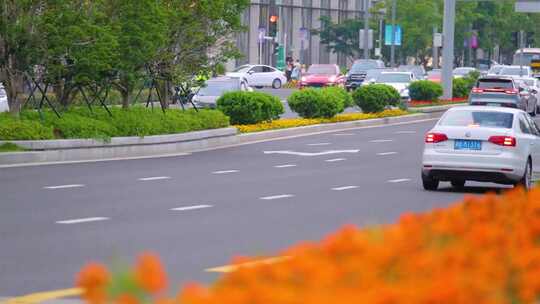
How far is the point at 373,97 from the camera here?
161 ft

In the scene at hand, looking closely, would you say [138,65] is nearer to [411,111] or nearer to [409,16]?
[411,111]

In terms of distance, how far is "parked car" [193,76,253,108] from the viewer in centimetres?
4934

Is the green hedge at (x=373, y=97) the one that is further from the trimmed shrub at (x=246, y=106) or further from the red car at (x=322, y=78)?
the red car at (x=322, y=78)

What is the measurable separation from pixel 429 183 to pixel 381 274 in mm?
19123

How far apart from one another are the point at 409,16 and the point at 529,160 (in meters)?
78.7

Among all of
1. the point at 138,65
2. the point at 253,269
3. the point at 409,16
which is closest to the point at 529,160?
the point at 138,65

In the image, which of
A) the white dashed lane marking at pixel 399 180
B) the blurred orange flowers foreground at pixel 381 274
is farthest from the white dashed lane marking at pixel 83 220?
the blurred orange flowers foreground at pixel 381 274

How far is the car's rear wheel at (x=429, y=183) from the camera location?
2344 centimetres

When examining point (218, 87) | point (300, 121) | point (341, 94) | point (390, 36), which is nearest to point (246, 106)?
point (300, 121)

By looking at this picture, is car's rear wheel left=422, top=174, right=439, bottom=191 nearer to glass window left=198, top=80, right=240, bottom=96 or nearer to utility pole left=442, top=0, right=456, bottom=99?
glass window left=198, top=80, right=240, bottom=96

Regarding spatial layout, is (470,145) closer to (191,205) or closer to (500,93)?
(191,205)

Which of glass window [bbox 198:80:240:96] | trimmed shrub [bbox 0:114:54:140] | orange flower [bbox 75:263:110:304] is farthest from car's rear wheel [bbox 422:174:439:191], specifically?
glass window [bbox 198:80:240:96]

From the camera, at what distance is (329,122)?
44.1m

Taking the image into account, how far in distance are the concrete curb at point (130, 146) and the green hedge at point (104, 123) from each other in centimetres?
36
